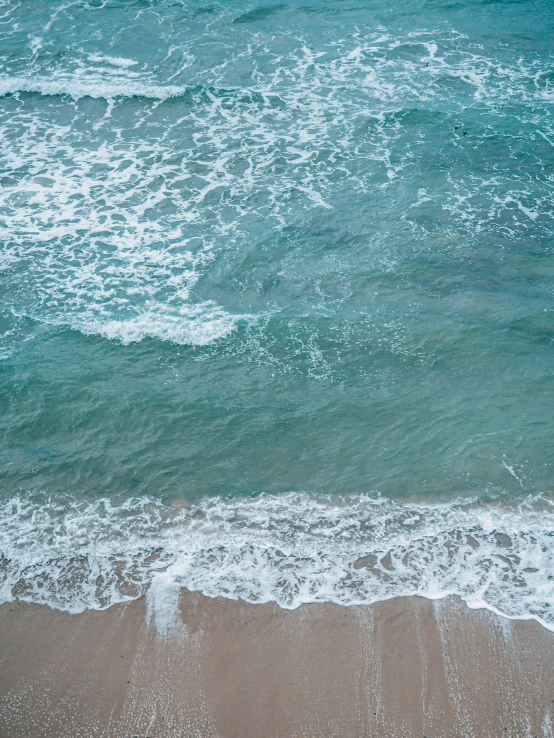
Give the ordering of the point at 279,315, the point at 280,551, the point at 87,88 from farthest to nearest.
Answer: the point at 87,88
the point at 279,315
the point at 280,551

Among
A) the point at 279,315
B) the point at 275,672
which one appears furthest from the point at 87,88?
the point at 275,672

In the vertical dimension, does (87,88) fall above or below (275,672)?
above

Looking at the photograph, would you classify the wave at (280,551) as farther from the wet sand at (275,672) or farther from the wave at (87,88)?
the wave at (87,88)

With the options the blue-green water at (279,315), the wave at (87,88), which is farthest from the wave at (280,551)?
the wave at (87,88)

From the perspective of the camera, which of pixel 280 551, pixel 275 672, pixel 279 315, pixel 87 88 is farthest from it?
pixel 87 88

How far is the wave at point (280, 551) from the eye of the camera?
31.9 feet

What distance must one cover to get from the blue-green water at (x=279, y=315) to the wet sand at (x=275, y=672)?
412 millimetres

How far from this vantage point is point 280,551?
33.6ft

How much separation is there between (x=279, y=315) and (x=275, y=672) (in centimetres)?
764

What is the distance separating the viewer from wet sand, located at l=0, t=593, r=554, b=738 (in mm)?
8391

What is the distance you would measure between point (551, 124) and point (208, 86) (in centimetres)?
1109

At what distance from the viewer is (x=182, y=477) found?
37.5 ft

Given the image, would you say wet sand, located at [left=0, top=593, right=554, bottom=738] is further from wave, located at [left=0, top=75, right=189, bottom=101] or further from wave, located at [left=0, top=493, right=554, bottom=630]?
wave, located at [left=0, top=75, right=189, bottom=101]

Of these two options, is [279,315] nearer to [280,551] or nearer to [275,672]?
[280,551]
